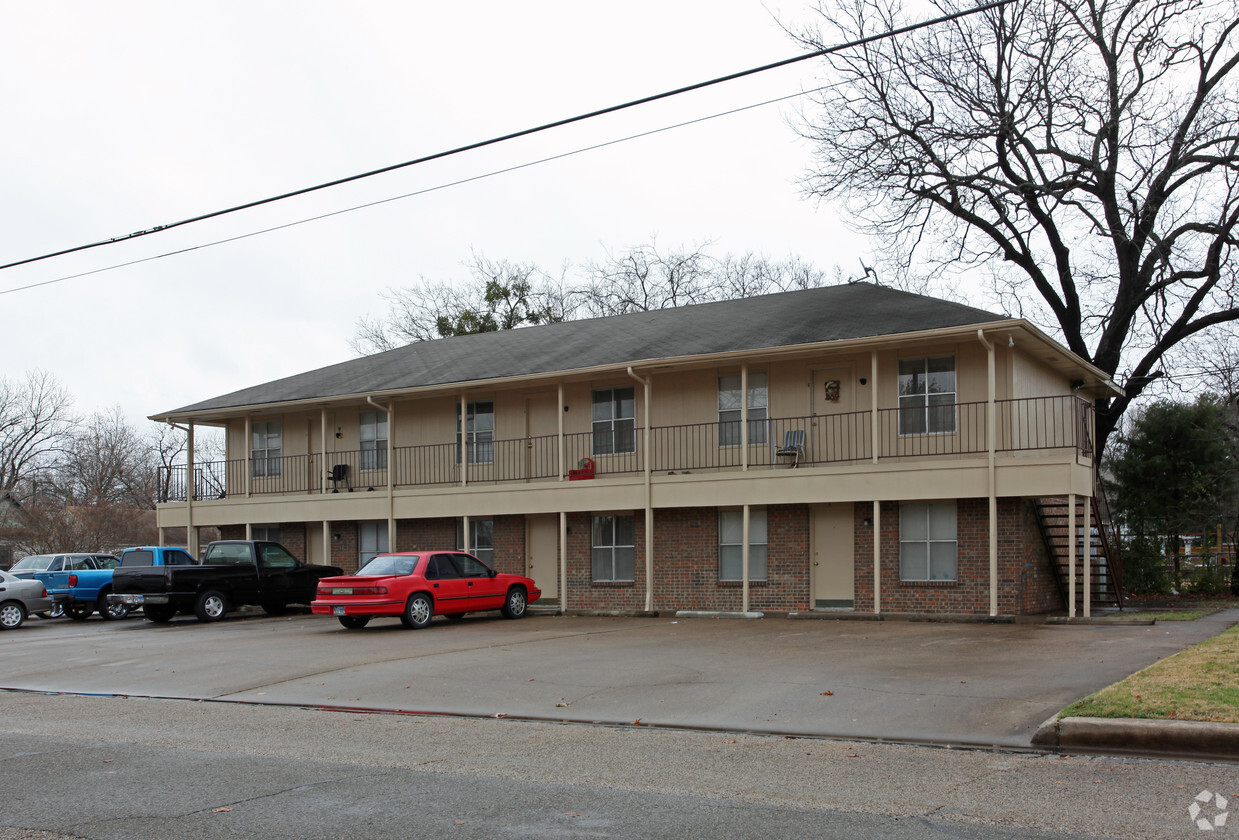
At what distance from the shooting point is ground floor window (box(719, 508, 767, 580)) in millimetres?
20984

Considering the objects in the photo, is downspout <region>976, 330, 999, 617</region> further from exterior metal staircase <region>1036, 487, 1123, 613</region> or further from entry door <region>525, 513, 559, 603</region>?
entry door <region>525, 513, 559, 603</region>

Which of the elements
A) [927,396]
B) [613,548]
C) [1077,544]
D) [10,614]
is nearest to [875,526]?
[927,396]

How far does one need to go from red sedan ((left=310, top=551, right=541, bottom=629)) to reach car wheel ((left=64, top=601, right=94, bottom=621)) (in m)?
8.48

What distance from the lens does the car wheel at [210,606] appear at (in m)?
22.5

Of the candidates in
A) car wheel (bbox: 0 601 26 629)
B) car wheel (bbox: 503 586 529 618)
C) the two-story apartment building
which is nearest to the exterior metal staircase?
the two-story apartment building

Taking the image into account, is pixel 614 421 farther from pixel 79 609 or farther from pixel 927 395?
pixel 79 609

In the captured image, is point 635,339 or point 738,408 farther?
point 635,339

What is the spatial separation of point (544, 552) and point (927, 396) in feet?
29.4

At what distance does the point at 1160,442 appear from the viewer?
86.2ft

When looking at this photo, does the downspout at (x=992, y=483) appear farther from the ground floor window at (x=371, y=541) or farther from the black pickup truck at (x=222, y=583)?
the ground floor window at (x=371, y=541)

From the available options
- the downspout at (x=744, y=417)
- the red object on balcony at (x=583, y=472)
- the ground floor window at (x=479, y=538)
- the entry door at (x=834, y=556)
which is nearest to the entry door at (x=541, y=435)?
the red object on balcony at (x=583, y=472)

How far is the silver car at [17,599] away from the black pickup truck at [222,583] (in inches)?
56.3

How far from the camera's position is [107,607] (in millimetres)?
24734

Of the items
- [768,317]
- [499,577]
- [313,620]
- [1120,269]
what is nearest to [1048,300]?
[1120,269]
